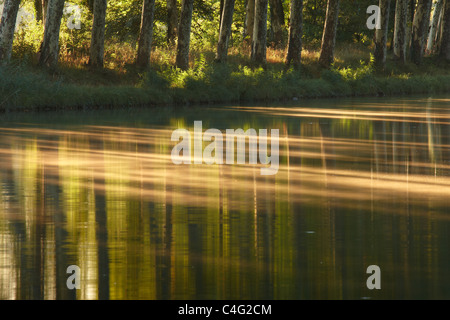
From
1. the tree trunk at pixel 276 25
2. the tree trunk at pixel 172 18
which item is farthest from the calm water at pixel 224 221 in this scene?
the tree trunk at pixel 276 25

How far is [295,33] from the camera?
4806 cm

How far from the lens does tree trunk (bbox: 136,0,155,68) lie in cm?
4089

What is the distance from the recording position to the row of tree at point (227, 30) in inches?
1444

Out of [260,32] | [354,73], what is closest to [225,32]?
[260,32]

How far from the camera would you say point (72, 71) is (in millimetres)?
38406

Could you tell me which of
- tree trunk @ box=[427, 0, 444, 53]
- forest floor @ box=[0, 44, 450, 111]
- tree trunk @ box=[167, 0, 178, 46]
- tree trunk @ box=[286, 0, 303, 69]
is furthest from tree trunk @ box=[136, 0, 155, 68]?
tree trunk @ box=[427, 0, 444, 53]

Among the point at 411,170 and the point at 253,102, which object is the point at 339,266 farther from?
the point at 253,102

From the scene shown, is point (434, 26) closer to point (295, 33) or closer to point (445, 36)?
point (445, 36)

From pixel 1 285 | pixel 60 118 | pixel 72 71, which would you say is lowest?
pixel 1 285

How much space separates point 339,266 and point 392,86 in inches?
1696

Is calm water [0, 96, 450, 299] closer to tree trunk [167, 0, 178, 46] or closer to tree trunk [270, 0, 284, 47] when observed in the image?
tree trunk [167, 0, 178, 46]

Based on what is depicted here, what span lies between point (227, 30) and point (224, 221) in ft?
117

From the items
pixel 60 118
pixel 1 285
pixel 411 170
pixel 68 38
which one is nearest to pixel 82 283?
pixel 1 285

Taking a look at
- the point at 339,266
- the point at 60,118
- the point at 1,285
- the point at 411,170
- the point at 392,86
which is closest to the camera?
the point at 1,285
